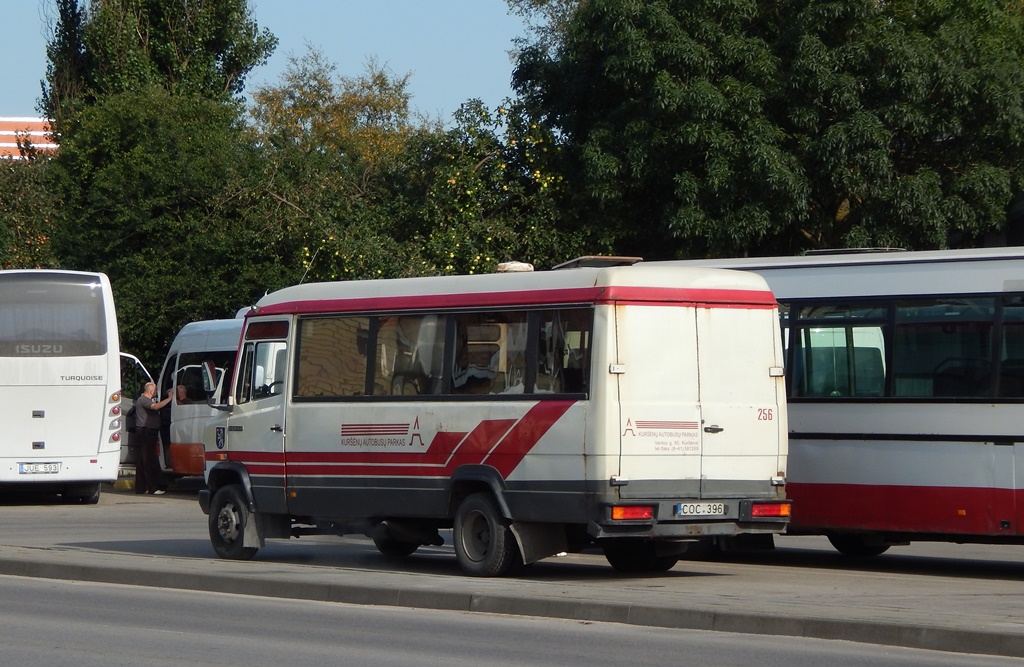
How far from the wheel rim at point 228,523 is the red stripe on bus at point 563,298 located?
2.28 m

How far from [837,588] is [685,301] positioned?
2.65 metres

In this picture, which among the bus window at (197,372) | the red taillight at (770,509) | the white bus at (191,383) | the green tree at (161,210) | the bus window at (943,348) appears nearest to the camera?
the red taillight at (770,509)

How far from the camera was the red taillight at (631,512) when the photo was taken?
1250cm

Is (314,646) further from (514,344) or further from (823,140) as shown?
(823,140)

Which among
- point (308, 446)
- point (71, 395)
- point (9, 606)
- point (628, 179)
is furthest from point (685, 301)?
point (628, 179)

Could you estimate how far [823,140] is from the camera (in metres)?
26.3

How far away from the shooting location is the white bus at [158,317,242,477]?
26.5 metres

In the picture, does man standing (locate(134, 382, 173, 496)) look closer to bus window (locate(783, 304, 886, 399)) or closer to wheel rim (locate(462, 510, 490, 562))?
wheel rim (locate(462, 510, 490, 562))

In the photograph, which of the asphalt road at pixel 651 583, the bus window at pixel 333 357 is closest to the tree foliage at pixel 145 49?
the asphalt road at pixel 651 583

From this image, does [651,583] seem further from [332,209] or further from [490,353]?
[332,209]

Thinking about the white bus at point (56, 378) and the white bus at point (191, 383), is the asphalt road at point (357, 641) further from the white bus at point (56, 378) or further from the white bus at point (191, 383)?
the white bus at point (191, 383)

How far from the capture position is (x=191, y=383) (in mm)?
27141

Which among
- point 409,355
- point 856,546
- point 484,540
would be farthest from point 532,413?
point 856,546

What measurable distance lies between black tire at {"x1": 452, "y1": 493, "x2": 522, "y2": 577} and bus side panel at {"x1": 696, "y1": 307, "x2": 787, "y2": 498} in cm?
169
